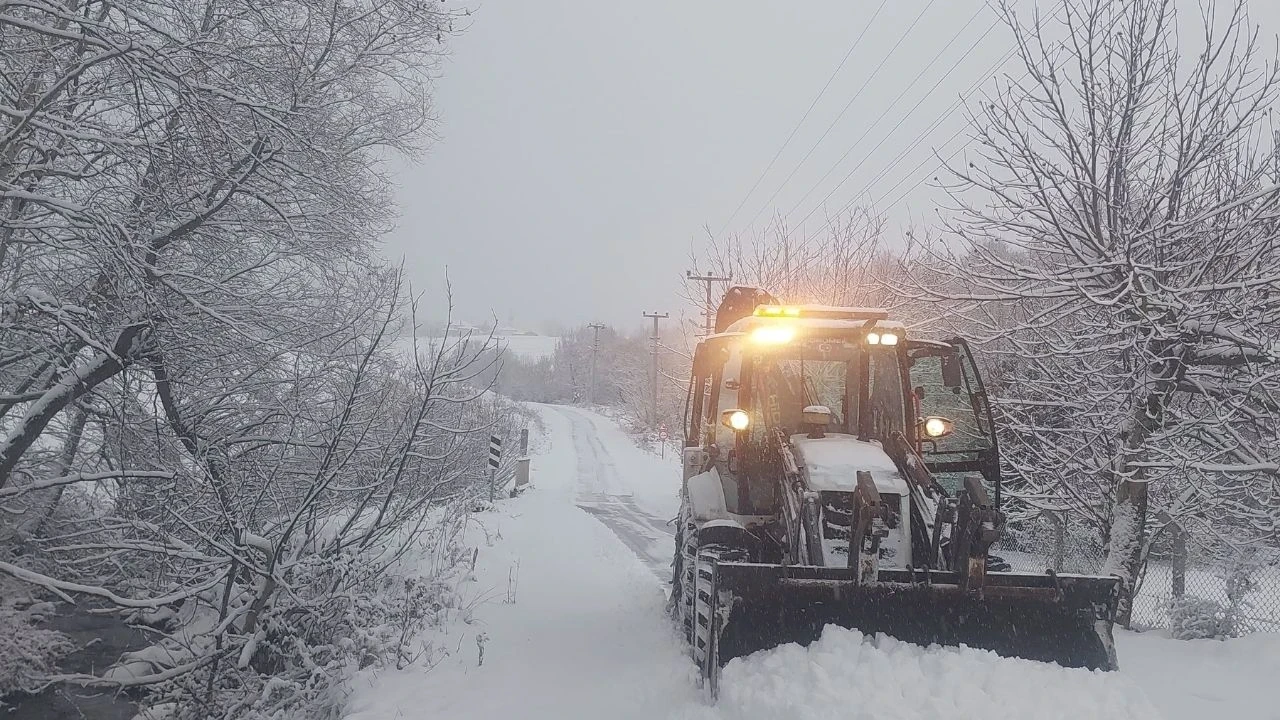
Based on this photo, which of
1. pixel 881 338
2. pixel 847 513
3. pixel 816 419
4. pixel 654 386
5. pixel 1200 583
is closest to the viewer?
pixel 847 513

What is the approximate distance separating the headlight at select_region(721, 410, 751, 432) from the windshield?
0.91 ft

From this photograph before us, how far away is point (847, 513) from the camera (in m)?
5.21

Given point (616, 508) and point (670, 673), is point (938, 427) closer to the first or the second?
point (670, 673)

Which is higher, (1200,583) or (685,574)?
(685,574)

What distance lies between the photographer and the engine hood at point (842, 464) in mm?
5215

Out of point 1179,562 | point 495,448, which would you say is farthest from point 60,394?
point 1179,562

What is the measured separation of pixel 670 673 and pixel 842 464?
196 centimetres

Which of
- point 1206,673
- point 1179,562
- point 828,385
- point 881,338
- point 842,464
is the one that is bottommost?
point 1206,673

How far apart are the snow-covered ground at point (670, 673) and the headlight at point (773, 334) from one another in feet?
8.02

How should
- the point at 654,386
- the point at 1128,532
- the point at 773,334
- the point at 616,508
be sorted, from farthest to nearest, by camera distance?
1. the point at 654,386
2. the point at 616,508
3. the point at 1128,532
4. the point at 773,334

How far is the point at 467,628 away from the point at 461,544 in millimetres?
3607

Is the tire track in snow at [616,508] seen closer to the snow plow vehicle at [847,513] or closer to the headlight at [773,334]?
the snow plow vehicle at [847,513]

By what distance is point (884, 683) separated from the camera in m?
4.13

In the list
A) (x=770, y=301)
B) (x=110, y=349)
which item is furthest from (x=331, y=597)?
(x=770, y=301)
